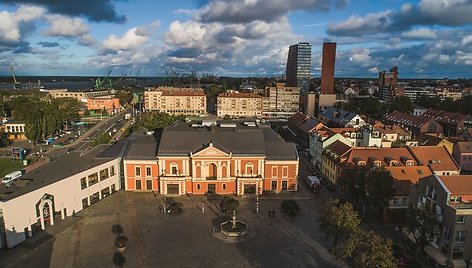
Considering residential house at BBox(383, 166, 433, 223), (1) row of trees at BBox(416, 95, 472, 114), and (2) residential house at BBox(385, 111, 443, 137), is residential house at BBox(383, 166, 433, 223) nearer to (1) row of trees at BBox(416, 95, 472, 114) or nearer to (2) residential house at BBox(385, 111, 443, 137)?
(2) residential house at BBox(385, 111, 443, 137)

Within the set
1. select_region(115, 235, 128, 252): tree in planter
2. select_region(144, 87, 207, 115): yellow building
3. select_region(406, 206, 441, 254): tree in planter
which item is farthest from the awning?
select_region(144, 87, 207, 115): yellow building

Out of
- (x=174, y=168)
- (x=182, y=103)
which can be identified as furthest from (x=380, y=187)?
(x=182, y=103)

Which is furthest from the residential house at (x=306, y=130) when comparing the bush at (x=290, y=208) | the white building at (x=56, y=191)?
the white building at (x=56, y=191)

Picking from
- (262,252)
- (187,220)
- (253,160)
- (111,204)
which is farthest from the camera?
(253,160)

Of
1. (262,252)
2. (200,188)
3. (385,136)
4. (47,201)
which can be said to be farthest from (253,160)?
(385,136)

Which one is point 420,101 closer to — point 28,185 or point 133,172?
Result: point 133,172

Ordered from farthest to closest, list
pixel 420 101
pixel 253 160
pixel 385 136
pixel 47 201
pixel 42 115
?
pixel 420 101
pixel 42 115
pixel 385 136
pixel 253 160
pixel 47 201

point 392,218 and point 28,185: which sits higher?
point 28,185

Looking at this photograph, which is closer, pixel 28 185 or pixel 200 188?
pixel 28 185
